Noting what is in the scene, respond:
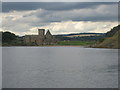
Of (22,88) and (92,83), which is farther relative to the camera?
(92,83)

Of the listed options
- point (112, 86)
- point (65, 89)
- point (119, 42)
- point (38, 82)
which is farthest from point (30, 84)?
point (119, 42)

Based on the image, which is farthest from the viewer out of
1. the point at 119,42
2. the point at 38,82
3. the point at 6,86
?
the point at 119,42

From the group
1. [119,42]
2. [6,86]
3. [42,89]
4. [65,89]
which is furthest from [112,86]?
[119,42]

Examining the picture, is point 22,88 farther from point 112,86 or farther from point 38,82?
point 112,86

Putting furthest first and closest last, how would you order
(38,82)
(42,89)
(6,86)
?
(38,82) → (6,86) → (42,89)

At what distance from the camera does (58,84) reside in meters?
33.0

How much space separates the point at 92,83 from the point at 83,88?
384 cm

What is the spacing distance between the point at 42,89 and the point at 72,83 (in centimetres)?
565

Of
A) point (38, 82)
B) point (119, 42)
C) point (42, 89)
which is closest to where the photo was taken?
point (42, 89)

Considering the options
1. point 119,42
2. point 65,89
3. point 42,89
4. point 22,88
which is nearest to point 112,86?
point 65,89

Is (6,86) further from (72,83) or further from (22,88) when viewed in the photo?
(72,83)

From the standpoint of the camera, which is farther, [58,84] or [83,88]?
[58,84]

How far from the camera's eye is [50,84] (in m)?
32.9

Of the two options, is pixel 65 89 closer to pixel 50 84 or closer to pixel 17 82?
pixel 50 84
